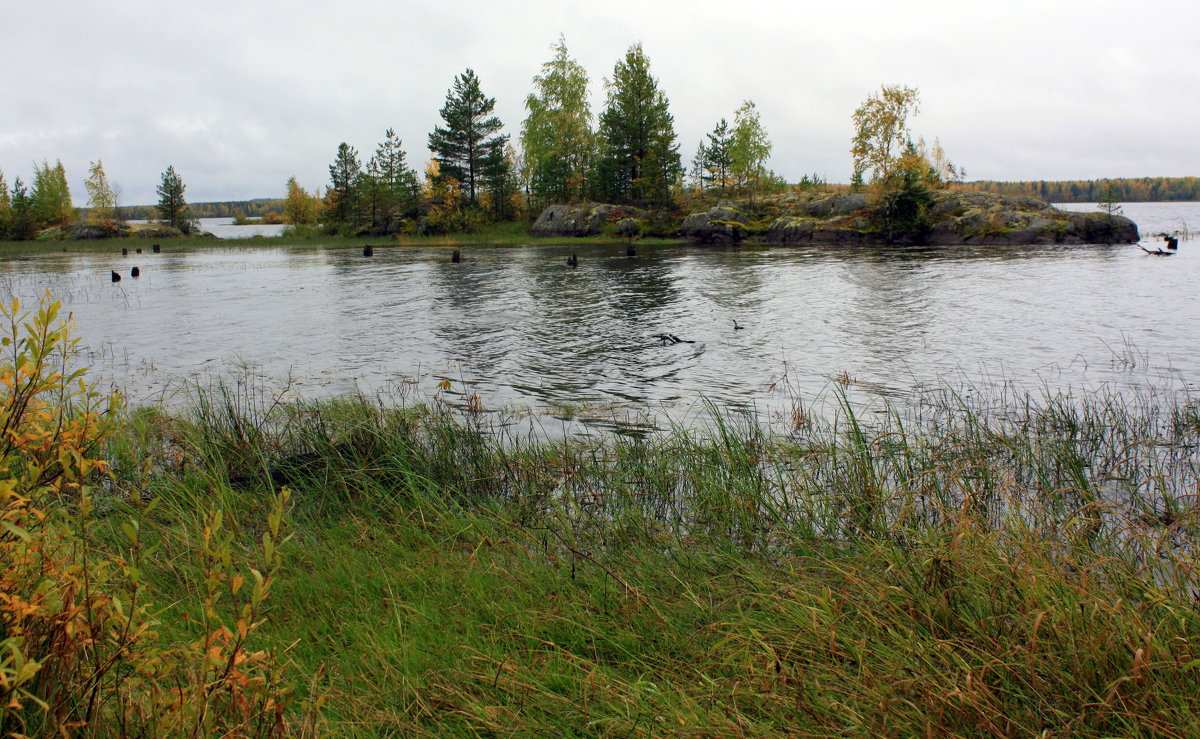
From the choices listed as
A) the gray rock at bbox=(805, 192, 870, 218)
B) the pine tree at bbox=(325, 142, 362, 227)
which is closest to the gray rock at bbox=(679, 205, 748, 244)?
the gray rock at bbox=(805, 192, 870, 218)

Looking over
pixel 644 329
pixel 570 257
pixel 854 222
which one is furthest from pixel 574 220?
pixel 644 329

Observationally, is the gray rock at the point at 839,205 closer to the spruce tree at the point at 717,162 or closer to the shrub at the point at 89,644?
the spruce tree at the point at 717,162

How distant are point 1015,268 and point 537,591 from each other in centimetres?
3016

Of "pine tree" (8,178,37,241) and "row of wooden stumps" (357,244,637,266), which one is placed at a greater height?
"pine tree" (8,178,37,241)

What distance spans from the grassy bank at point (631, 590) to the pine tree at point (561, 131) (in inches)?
2486

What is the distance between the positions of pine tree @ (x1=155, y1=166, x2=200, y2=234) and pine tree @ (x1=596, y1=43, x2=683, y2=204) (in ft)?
151

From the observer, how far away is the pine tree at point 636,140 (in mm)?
62812

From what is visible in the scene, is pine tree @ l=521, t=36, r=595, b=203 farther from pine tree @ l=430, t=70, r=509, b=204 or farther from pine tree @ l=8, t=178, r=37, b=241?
pine tree @ l=8, t=178, r=37, b=241

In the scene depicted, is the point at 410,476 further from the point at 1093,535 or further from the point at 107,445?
the point at 1093,535

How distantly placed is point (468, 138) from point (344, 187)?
15892 millimetres

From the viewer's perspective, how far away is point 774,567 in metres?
3.95

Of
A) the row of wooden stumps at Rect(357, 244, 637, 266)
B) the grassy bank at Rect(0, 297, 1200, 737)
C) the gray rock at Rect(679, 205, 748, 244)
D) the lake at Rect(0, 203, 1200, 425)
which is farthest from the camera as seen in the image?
the gray rock at Rect(679, 205, 748, 244)

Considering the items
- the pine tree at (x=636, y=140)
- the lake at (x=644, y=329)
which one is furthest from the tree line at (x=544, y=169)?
the lake at (x=644, y=329)

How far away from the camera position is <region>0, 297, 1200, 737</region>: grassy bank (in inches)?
92.6
